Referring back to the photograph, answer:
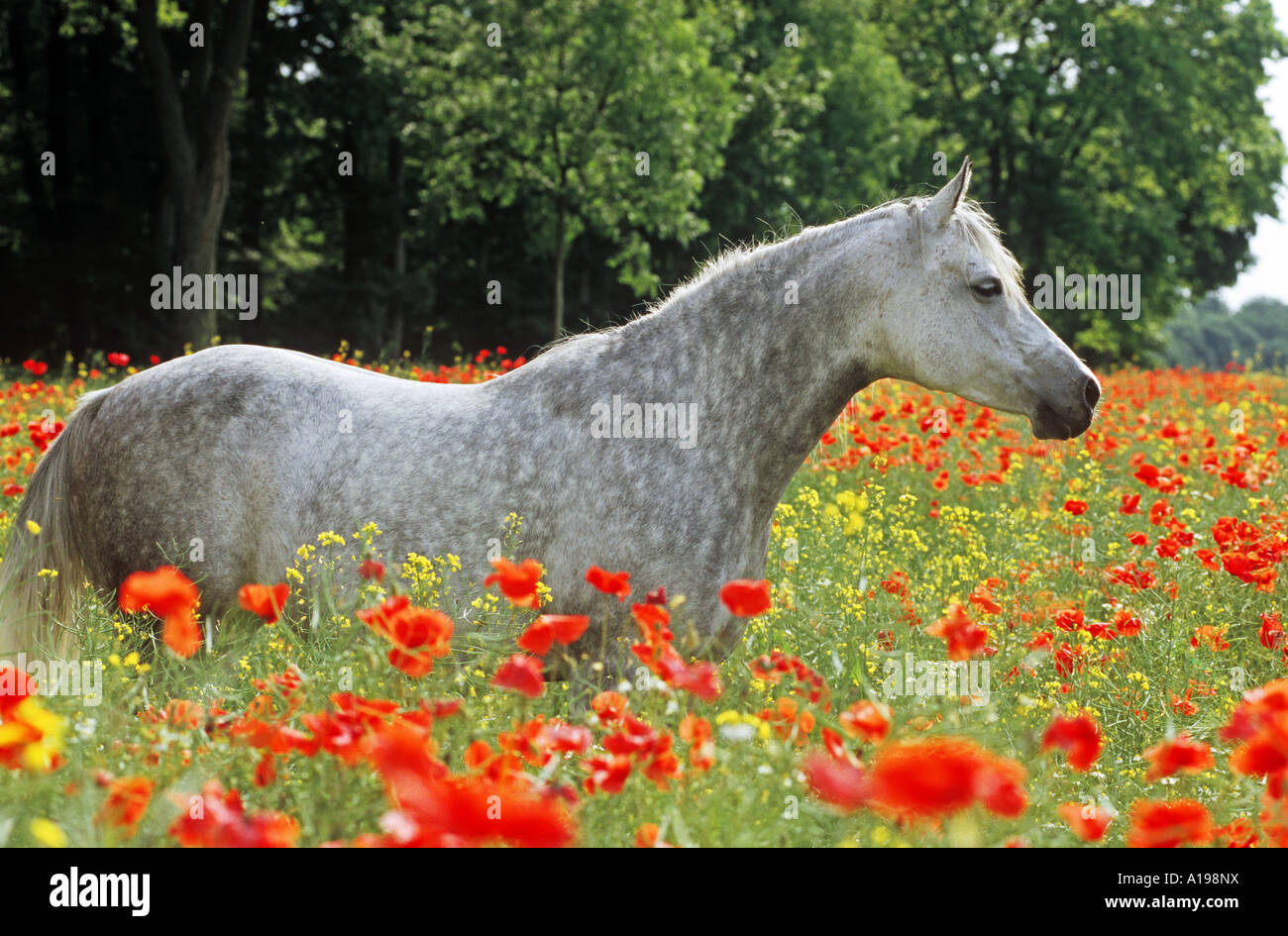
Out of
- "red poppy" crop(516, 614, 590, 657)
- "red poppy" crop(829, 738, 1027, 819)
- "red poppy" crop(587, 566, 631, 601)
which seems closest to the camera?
"red poppy" crop(829, 738, 1027, 819)

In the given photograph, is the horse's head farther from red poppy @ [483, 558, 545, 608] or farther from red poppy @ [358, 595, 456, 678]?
red poppy @ [358, 595, 456, 678]

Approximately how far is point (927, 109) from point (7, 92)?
28.7 metres

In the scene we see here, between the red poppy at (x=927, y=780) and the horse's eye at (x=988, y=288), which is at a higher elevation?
the horse's eye at (x=988, y=288)

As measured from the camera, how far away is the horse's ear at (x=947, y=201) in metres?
3.75

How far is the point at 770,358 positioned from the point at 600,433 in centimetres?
74

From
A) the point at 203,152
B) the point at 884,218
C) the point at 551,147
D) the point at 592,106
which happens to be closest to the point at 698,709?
the point at 884,218

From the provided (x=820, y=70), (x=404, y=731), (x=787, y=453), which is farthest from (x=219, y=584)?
(x=820, y=70)

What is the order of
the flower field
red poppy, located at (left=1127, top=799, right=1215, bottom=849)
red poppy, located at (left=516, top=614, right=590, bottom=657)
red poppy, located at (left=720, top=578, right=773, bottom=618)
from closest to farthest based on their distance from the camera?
red poppy, located at (left=1127, top=799, right=1215, bottom=849), the flower field, red poppy, located at (left=516, top=614, right=590, bottom=657), red poppy, located at (left=720, top=578, right=773, bottom=618)

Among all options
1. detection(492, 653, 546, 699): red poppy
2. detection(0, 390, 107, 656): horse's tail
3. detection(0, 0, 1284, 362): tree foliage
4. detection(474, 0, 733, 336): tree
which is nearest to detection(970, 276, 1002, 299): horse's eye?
detection(492, 653, 546, 699): red poppy

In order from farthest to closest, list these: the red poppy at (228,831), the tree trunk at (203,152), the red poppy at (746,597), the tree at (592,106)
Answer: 1. the tree at (592,106)
2. the tree trunk at (203,152)
3. the red poppy at (746,597)
4. the red poppy at (228,831)

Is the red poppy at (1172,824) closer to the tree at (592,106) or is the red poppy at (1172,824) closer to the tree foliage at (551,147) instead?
the tree foliage at (551,147)

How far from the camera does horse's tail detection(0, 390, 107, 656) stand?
4.07 meters

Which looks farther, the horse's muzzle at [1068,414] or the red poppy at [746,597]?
the horse's muzzle at [1068,414]

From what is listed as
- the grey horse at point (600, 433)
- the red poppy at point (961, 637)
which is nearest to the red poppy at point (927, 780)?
the red poppy at point (961, 637)
